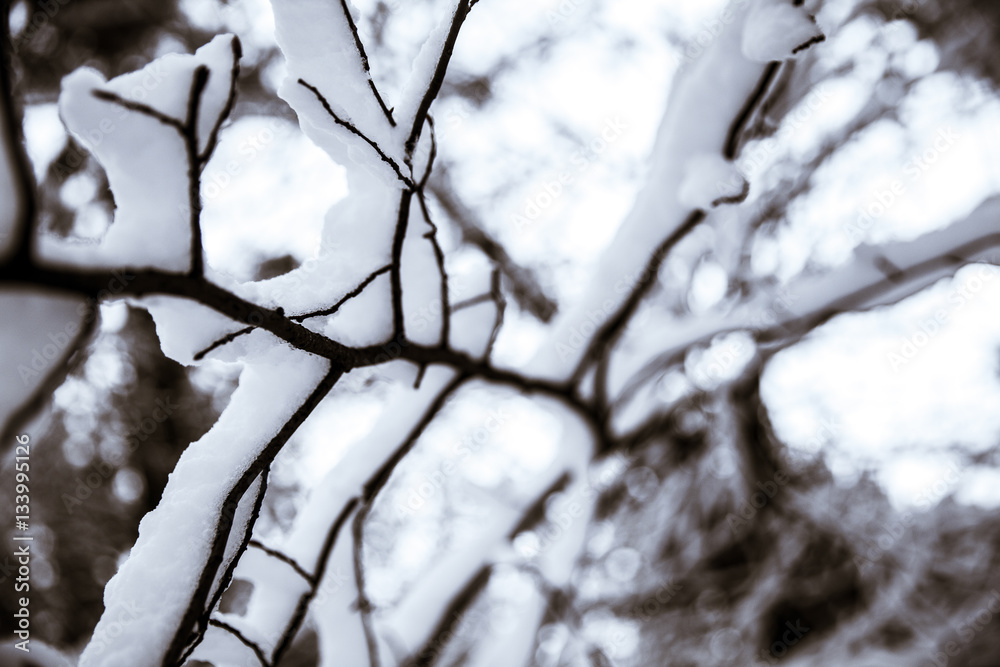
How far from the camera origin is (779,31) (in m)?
Answer: 0.96

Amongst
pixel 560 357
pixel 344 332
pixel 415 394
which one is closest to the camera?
pixel 344 332

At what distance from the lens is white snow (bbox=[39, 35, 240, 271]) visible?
1.47 feet

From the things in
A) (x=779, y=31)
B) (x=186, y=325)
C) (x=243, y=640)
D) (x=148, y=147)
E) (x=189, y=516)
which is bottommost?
(x=243, y=640)

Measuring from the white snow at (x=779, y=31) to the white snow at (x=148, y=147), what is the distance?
3.04ft

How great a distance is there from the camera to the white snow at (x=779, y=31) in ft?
3.13

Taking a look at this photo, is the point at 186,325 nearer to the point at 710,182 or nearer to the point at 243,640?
the point at 243,640

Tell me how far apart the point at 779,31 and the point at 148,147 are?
1.02m

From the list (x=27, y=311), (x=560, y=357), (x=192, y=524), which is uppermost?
(x=560, y=357)

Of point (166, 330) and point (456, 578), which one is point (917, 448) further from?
point (166, 330)

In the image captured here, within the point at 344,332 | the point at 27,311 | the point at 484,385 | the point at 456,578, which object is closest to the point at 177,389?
the point at 456,578

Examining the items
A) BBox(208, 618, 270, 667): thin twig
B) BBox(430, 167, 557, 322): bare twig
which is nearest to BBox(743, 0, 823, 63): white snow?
BBox(208, 618, 270, 667): thin twig

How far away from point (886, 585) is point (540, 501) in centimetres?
171

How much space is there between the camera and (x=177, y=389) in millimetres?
3207

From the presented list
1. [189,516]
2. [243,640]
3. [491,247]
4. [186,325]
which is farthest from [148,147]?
[491,247]
